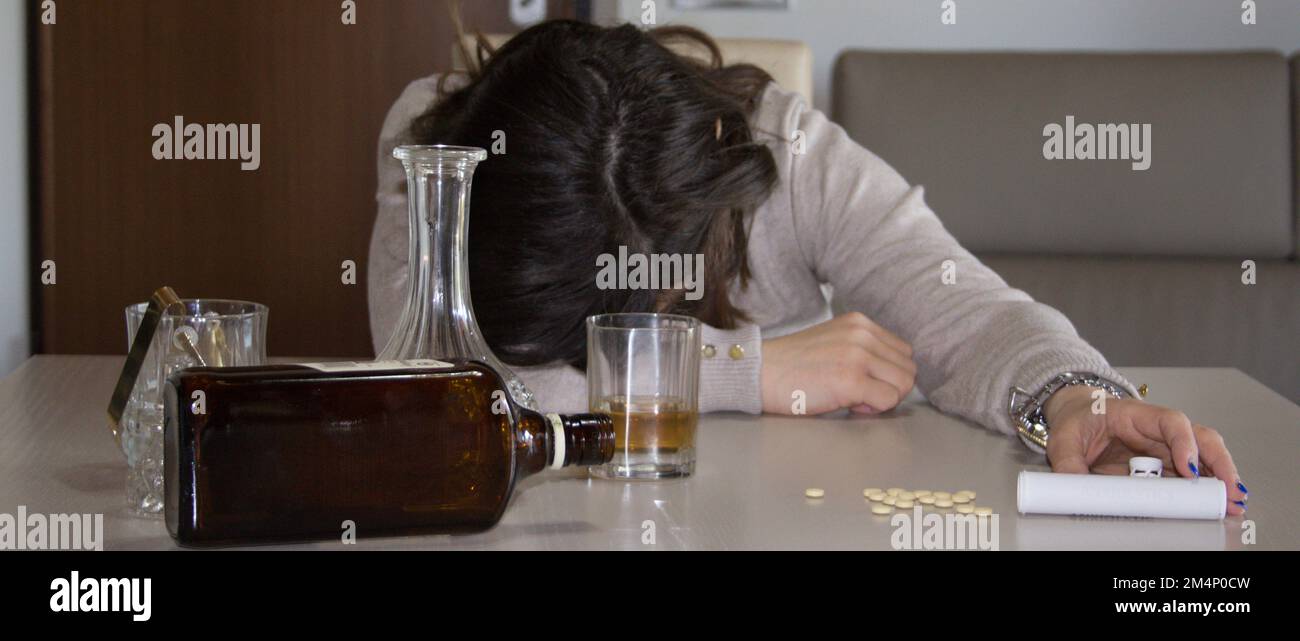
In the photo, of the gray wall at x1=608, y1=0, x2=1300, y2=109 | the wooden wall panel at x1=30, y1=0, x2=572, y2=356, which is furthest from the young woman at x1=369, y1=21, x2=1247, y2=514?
the wooden wall panel at x1=30, y1=0, x2=572, y2=356

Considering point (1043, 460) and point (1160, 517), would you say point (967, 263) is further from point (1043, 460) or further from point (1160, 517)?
point (1160, 517)

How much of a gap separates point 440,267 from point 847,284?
622mm

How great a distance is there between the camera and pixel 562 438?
0.70 metres

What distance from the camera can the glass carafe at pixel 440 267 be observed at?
2.74ft

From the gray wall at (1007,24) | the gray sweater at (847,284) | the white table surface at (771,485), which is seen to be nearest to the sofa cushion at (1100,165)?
the gray wall at (1007,24)

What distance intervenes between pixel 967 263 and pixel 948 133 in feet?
3.81

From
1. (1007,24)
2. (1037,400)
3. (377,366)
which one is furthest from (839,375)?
(1007,24)

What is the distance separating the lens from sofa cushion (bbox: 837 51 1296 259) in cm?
233

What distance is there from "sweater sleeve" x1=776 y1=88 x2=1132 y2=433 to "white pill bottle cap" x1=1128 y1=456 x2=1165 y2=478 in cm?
16

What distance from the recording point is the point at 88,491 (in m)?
0.79

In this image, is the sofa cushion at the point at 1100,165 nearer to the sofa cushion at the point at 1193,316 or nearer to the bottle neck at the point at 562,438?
the sofa cushion at the point at 1193,316

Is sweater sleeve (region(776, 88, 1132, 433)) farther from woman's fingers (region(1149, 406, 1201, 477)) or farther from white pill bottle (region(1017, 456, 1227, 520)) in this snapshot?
white pill bottle (region(1017, 456, 1227, 520))

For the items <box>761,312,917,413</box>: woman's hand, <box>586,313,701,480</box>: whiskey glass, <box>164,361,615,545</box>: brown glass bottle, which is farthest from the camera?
<box>761,312,917,413</box>: woman's hand
